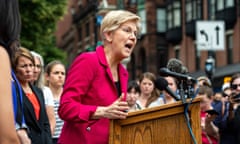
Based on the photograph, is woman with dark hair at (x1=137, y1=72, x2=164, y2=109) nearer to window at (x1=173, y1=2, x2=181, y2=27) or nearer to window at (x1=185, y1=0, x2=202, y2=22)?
window at (x1=185, y1=0, x2=202, y2=22)

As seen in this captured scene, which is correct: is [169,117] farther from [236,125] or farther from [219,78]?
[219,78]

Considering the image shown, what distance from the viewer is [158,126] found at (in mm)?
5066

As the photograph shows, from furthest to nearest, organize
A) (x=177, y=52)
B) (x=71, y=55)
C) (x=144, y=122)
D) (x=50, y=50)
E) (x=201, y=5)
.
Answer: (x=71, y=55) < (x=177, y=52) < (x=201, y=5) < (x=50, y=50) < (x=144, y=122)

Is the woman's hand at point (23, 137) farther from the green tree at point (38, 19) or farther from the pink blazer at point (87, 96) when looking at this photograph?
the green tree at point (38, 19)

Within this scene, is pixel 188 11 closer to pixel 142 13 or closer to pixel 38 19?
pixel 142 13

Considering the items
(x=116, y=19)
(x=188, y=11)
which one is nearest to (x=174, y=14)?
(x=188, y=11)

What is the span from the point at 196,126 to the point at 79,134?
962mm

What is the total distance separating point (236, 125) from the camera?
27.3ft

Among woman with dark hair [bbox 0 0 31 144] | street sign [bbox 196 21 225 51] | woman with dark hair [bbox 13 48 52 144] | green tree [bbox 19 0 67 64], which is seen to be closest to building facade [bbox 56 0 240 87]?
green tree [bbox 19 0 67 64]

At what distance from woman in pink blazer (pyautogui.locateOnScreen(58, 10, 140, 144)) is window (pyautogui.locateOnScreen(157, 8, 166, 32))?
47711mm

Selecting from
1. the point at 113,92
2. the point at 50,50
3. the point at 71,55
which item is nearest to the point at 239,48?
the point at 50,50

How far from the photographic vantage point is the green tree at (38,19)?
3097 cm

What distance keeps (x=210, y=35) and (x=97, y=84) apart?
13.9 m

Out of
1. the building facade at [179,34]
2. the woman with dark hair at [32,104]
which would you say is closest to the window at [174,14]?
the building facade at [179,34]
